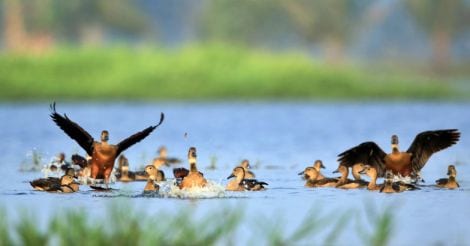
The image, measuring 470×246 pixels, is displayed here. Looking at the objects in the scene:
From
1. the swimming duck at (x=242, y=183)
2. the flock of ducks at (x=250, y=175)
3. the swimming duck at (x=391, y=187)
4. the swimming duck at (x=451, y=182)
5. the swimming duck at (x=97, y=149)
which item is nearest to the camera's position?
the swimming duck at (x=391, y=187)

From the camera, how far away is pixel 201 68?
54.8 meters

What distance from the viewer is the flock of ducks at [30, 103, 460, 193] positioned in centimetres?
1738

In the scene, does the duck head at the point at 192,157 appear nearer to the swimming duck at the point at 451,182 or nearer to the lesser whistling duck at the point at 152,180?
the lesser whistling duck at the point at 152,180

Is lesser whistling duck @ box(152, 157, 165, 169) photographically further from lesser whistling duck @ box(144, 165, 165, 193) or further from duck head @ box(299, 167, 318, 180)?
duck head @ box(299, 167, 318, 180)

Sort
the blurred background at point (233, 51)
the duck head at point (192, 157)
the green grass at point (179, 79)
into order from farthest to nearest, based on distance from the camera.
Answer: the blurred background at point (233, 51), the green grass at point (179, 79), the duck head at point (192, 157)

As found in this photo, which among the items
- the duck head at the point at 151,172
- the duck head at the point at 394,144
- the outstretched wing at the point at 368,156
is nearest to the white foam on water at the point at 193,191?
the duck head at the point at 151,172

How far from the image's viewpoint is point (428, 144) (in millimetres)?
18781

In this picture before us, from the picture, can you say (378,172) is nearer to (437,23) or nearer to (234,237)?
(234,237)

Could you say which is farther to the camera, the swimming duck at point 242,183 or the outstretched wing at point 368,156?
the outstretched wing at point 368,156

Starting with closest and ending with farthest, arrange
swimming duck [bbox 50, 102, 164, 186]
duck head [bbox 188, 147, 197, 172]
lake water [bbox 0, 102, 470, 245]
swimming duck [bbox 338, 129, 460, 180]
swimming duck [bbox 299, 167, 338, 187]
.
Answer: lake water [bbox 0, 102, 470, 245]
duck head [bbox 188, 147, 197, 172]
swimming duck [bbox 50, 102, 164, 186]
swimming duck [bbox 299, 167, 338, 187]
swimming duck [bbox 338, 129, 460, 180]

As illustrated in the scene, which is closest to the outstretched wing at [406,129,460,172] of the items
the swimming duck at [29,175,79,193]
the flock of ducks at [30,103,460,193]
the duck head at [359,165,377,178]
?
the flock of ducks at [30,103,460,193]

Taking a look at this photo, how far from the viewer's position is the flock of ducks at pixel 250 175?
17.4 meters

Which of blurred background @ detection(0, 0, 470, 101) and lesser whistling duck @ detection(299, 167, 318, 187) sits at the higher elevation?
blurred background @ detection(0, 0, 470, 101)

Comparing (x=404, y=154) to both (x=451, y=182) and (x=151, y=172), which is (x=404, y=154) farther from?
(x=151, y=172)
